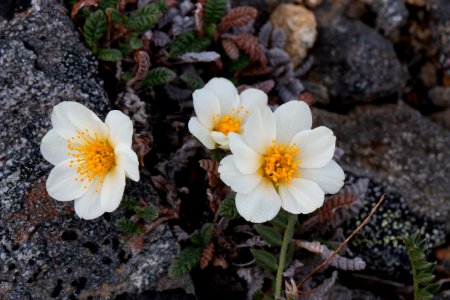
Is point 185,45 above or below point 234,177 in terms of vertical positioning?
below

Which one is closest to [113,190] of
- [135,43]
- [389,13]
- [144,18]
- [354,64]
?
[135,43]

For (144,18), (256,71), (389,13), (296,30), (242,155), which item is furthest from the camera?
(389,13)

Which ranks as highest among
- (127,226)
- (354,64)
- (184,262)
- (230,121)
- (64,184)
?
(230,121)

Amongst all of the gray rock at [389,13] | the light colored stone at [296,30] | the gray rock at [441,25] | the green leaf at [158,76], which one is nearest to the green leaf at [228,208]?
the green leaf at [158,76]

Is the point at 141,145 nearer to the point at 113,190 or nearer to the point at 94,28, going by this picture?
the point at 113,190

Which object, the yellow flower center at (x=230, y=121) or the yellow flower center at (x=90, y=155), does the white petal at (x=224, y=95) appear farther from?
the yellow flower center at (x=90, y=155)

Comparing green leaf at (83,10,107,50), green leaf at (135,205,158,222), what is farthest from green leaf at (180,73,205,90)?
green leaf at (135,205,158,222)
